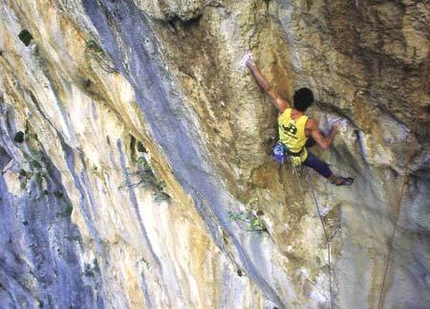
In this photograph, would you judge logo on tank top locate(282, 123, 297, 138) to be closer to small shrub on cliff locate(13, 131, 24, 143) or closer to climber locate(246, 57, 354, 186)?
climber locate(246, 57, 354, 186)

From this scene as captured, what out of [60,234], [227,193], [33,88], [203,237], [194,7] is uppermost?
[194,7]

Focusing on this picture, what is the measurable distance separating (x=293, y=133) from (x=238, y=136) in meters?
1.04

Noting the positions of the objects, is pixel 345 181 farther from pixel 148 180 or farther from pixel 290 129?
pixel 148 180

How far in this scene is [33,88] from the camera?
16000 mm

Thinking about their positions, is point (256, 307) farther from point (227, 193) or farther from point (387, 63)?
point (387, 63)

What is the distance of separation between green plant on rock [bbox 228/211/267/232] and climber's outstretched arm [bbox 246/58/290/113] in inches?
110

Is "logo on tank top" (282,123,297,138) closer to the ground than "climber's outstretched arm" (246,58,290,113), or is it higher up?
closer to the ground

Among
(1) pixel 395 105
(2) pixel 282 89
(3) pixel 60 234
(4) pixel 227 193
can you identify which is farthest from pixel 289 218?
(3) pixel 60 234

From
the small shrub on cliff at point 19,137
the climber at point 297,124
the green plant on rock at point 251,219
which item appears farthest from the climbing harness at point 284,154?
the small shrub on cliff at point 19,137

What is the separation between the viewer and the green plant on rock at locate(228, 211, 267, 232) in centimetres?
1002

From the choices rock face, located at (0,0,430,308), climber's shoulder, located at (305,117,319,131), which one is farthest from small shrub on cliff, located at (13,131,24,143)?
climber's shoulder, located at (305,117,319,131)

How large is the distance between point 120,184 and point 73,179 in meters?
3.89

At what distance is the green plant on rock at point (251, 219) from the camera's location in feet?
32.9

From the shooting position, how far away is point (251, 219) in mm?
10133
